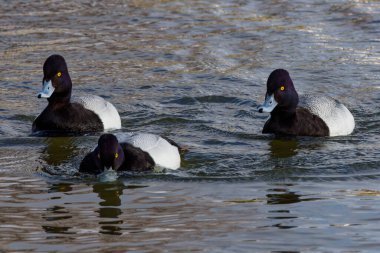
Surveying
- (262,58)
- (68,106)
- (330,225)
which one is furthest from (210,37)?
(330,225)

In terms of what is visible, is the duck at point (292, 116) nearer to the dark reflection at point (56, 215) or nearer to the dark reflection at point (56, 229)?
the dark reflection at point (56, 215)

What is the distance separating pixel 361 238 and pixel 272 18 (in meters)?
12.0

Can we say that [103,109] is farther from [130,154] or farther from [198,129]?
[130,154]

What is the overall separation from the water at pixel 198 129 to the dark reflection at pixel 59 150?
3 cm

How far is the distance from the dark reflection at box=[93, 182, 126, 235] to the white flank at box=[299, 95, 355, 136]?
3849mm

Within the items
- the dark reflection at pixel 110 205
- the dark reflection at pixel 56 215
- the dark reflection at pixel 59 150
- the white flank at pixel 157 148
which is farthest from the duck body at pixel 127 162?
the dark reflection at pixel 59 150

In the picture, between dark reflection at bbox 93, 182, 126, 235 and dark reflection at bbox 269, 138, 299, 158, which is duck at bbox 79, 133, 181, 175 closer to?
dark reflection at bbox 93, 182, 126, 235

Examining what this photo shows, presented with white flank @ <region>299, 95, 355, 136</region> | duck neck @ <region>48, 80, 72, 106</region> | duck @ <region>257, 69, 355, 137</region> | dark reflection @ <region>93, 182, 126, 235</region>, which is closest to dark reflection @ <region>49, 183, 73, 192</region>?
dark reflection @ <region>93, 182, 126, 235</region>

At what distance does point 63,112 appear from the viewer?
13516 millimetres

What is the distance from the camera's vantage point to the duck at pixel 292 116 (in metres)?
13.1

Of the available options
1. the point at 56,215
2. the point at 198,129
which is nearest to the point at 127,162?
the point at 56,215

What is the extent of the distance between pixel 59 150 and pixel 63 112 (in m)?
1.01

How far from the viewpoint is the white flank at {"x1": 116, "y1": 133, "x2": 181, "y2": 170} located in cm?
1110

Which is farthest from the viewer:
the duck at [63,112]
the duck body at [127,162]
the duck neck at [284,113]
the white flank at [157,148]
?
the duck at [63,112]
